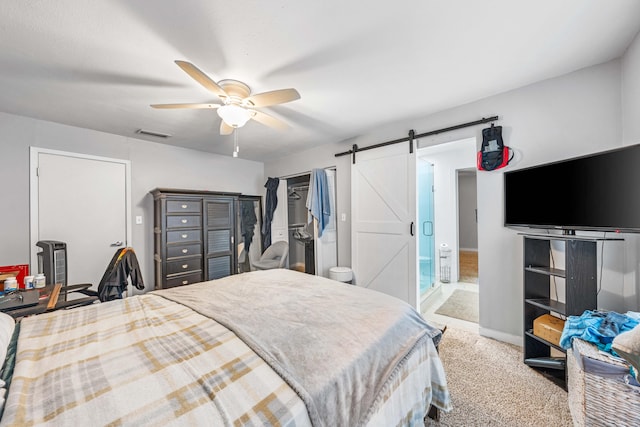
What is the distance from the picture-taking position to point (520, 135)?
2.35m

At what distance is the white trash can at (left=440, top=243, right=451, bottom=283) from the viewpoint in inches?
177

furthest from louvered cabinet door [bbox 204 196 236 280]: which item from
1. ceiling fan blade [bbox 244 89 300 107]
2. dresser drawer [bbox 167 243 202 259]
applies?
ceiling fan blade [bbox 244 89 300 107]

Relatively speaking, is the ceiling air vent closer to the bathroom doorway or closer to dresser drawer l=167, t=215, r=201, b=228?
dresser drawer l=167, t=215, r=201, b=228

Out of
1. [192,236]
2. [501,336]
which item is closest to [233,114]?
[192,236]

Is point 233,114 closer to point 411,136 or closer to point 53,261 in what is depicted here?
point 411,136

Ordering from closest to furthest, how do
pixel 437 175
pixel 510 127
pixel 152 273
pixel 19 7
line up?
1. pixel 19 7
2. pixel 510 127
3. pixel 152 273
4. pixel 437 175

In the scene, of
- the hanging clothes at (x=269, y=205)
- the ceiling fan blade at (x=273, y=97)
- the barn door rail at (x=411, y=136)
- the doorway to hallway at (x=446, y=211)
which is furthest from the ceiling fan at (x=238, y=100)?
the doorway to hallway at (x=446, y=211)

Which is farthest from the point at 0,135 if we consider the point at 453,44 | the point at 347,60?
the point at 453,44

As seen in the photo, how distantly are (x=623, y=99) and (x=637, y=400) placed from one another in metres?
2.04

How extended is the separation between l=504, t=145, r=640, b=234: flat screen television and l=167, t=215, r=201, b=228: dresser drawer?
3.86 meters

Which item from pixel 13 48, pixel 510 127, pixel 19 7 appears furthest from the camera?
pixel 510 127

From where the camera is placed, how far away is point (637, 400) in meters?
1.19

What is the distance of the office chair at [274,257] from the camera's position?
4121 millimetres

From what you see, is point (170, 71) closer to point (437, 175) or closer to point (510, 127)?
point (510, 127)
